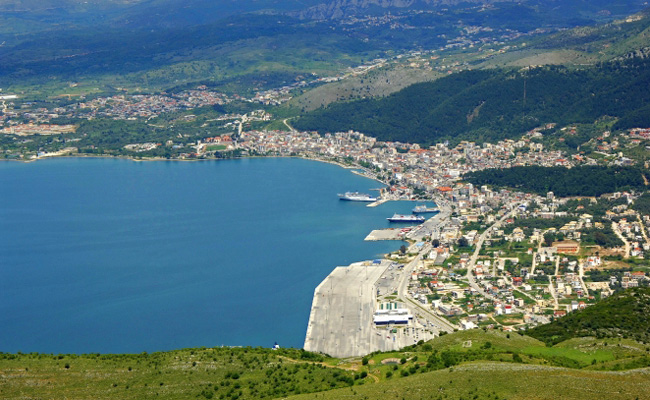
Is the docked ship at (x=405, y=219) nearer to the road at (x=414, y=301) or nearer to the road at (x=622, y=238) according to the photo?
the road at (x=414, y=301)

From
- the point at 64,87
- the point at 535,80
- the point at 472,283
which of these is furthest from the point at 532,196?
the point at 64,87

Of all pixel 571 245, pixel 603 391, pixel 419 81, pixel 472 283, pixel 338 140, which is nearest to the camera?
pixel 603 391

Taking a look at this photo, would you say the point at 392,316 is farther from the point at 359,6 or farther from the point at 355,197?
the point at 359,6

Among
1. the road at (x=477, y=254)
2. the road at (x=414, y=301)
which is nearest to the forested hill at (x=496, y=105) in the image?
the road at (x=477, y=254)

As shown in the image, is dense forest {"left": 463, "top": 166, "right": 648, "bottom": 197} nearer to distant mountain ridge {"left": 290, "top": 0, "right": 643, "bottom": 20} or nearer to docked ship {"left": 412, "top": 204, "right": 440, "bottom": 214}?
docked ship {"left": 412, "top": 204, "right": 440, "bottom": 214}

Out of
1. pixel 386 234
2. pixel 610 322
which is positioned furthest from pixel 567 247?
pixel 610 322

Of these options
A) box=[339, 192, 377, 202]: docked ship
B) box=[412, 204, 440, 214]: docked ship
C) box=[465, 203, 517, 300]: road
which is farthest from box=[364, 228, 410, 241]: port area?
box=[339, 192, 377, 202]: docked ship

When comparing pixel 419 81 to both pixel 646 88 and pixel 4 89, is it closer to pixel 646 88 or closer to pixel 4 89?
pixel 646 88
